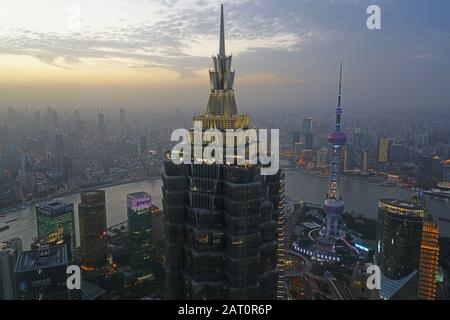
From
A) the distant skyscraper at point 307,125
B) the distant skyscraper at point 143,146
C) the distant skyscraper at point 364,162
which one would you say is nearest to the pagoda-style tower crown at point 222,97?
the distant skyscraper at point 364,162

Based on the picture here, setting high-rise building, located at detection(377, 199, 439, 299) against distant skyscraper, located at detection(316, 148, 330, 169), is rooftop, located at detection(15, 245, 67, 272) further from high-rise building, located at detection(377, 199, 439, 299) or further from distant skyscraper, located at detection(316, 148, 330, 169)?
distant skyscraper, located at detection(316, 148, 330, 169)

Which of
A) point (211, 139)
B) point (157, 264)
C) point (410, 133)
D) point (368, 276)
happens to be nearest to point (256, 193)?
point (211, 139)

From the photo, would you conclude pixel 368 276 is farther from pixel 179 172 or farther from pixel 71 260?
pixel 71 260

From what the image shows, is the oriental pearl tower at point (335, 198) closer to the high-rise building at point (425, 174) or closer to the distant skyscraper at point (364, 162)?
the high-rise building at point (425, 174)

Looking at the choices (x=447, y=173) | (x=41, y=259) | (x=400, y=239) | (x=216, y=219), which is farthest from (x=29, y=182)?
(x=447, y=173)

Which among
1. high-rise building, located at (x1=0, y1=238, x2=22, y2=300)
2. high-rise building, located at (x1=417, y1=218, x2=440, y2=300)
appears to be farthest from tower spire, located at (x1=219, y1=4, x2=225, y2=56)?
high-rise building, located at (x1=417, y1=218, x2=440, y2=300)
